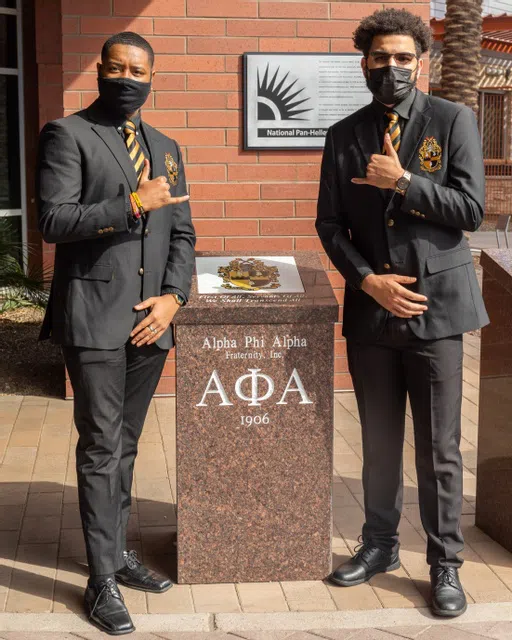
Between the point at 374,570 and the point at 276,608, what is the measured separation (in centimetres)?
50

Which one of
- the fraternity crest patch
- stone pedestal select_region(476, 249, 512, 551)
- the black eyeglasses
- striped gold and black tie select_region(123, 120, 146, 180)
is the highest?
the black eyeglasses

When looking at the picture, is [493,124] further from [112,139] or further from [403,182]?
[112,139]

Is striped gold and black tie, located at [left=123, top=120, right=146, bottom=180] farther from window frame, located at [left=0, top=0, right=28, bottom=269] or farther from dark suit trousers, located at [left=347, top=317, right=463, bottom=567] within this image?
window frame, located at [left=0, top=0, right=28, bottom=269]

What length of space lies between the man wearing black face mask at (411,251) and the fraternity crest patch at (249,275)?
286 millimetres

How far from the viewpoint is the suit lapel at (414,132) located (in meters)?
3.96

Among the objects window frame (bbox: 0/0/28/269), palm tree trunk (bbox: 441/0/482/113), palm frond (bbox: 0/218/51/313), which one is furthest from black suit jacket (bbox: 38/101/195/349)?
palm tree trunk (bbox: 441/0/482/113)

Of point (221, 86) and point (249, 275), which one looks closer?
point (249, 275)

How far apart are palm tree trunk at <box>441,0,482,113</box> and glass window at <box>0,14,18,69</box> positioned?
8589 millimetres

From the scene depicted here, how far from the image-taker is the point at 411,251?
156 inches

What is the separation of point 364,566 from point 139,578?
915 millimetres

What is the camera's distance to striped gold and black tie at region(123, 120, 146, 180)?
13.0 ft

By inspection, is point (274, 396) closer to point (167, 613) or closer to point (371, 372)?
point (371, 372)

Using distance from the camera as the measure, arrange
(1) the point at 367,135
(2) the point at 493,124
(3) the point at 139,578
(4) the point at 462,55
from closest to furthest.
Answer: (1) the point at 367,135 → (3) the point at 139,578 → (4) the point at 462,55 → (2) the point at 493,124

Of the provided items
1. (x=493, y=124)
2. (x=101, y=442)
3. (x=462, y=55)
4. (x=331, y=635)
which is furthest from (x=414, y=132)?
(x=493, y=124)
